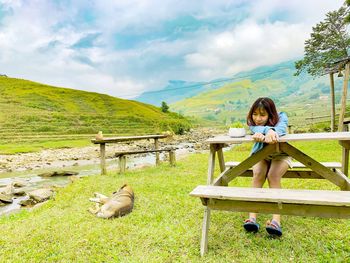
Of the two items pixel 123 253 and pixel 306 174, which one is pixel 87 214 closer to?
pixel 123 253

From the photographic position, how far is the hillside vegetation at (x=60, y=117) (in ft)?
141

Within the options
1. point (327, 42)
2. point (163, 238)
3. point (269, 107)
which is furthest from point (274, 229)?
point (327, 42)

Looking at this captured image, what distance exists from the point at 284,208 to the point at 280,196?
0.20 m

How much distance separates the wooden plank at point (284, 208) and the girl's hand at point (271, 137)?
0.69 m

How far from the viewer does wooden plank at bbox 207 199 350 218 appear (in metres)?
2.57

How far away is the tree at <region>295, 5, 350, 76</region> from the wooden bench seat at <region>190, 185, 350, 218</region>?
2156 centimetres

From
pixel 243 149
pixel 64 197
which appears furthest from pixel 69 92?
pixel 64 197

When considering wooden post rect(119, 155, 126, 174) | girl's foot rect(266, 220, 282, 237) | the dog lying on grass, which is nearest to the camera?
girl's foot rect(266, 220, 282, 237)

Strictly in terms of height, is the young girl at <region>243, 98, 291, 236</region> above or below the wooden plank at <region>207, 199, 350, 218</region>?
above

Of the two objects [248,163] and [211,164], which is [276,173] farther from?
[211,164]

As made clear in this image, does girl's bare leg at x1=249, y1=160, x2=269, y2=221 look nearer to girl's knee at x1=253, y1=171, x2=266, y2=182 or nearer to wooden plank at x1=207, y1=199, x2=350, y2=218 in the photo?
girl's knee at x1=253, y1=171, x2=266, y2=182

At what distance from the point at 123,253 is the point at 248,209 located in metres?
1.50

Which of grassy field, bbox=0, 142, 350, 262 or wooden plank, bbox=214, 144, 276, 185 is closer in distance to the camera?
grassy field, bbox=0, 142, 350, 262

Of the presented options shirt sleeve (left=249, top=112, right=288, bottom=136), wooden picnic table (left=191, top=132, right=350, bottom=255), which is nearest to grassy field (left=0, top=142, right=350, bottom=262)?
wooden picnic table (left=191, top=132, right=350, bottom=255)
